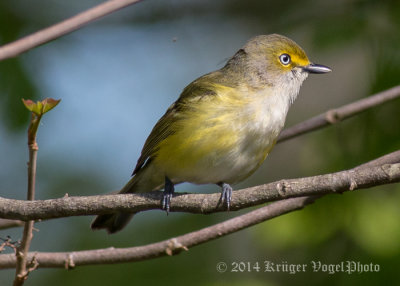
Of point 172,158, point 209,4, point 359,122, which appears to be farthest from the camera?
point 209,4

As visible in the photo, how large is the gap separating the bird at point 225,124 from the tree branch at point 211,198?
0.65 metres

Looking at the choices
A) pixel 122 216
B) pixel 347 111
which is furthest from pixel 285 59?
pixel 122 216

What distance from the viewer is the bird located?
394 centimetres

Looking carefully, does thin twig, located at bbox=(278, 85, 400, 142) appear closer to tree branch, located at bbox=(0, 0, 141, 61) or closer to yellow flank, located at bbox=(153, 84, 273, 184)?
yellow flank, located at bbox=(153, 84, 273, 184)

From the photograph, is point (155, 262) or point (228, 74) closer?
point (228, 74)

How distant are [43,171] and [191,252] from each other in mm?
2352

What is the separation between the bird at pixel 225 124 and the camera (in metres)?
3.94

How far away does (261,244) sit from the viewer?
437cm

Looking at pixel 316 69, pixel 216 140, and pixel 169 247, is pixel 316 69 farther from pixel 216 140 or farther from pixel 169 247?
pixel 169 247

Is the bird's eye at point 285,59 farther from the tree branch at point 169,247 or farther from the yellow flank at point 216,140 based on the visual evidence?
the tree branch at point 169,247

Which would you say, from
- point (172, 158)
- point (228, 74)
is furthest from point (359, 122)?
point (172, 158)

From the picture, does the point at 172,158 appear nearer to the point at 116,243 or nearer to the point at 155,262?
the point at 155,262

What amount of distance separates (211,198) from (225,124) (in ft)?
3.54

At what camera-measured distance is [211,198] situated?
2.91 meters
